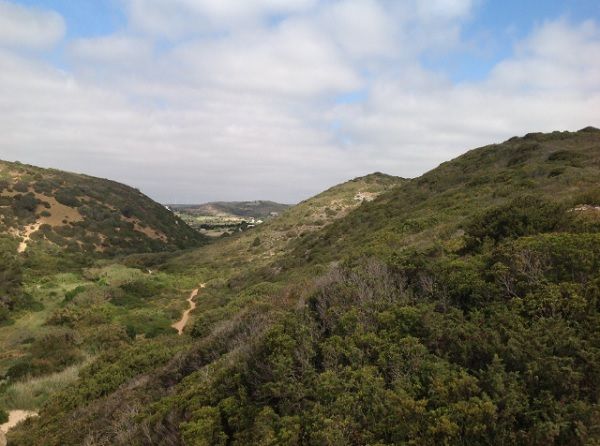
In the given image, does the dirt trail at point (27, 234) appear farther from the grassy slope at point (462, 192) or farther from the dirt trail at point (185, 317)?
the grassy slope at point (462, 192)

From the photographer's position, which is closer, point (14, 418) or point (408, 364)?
point (408, 364)

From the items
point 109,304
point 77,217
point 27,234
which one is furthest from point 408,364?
point 77,217

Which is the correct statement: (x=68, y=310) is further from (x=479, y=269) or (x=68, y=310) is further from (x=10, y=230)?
(x=10, y=230)

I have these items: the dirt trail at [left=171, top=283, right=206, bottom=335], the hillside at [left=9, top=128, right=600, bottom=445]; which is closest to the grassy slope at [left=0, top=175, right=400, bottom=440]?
the dirt trail at [left=171, top=283, right=206, bottom=335]

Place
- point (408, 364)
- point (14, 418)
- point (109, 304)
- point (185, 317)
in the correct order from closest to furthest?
1. point (408, 364)
2. point (14, 418)
3. point (185, 317)
4. point (109, 304)

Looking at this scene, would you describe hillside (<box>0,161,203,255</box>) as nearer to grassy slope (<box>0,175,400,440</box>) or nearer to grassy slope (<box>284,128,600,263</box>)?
grassy slope (<box>0,175,400,440</box>)

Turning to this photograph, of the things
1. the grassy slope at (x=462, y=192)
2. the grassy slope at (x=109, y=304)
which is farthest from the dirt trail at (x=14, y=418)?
the grassy slope at (x=462, y=192)

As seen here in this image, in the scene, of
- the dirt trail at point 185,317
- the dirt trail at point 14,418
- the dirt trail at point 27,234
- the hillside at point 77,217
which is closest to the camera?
the dirt trail at point 14,418

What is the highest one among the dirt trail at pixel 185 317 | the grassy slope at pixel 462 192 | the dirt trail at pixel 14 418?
the grassy slope at pixel 462 192

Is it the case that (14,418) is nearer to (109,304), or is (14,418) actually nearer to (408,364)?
(408,364)
